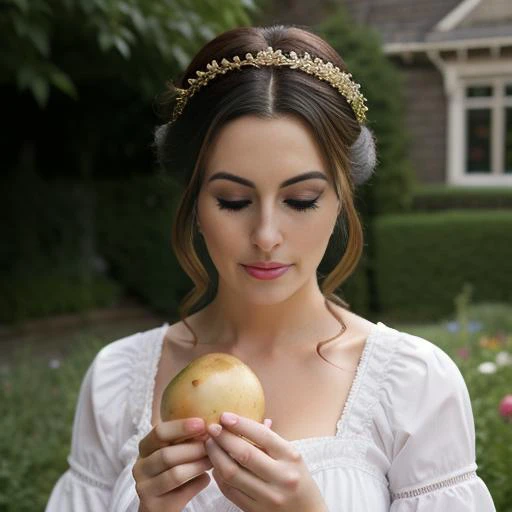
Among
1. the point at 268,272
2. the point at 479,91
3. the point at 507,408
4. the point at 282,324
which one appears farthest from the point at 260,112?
the point at 479,91

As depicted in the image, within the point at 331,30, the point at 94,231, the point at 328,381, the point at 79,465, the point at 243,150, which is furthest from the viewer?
the point at 94,231

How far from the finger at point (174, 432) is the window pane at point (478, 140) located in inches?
408

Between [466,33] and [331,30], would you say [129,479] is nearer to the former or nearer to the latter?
[331,30]

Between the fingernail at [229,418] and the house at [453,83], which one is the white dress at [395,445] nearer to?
the fingernail at [229,418]

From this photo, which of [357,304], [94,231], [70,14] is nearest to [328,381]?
[70,14]

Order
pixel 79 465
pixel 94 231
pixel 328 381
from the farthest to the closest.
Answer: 1. pixel 94 231
2. pixel 79 465
3. pixel 328 381

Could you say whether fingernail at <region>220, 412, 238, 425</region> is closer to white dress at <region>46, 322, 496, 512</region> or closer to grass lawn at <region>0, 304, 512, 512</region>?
white dress at <region>46, 322, 496, 512</region>

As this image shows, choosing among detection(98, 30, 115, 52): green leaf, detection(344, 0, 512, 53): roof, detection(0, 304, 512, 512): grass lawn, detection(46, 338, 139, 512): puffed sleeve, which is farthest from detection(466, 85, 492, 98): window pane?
detection(46, 338, 139, 512): puffed sleeve

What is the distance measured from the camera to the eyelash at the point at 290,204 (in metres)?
1.50

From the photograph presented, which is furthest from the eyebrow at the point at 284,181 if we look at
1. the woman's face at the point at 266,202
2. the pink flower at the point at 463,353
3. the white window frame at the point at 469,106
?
the white window frame at the point at 469,106

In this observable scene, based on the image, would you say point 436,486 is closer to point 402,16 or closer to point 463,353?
point 463,353

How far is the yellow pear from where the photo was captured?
52.1 inches

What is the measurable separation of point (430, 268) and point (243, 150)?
8.52 meters

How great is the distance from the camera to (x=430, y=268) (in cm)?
973
